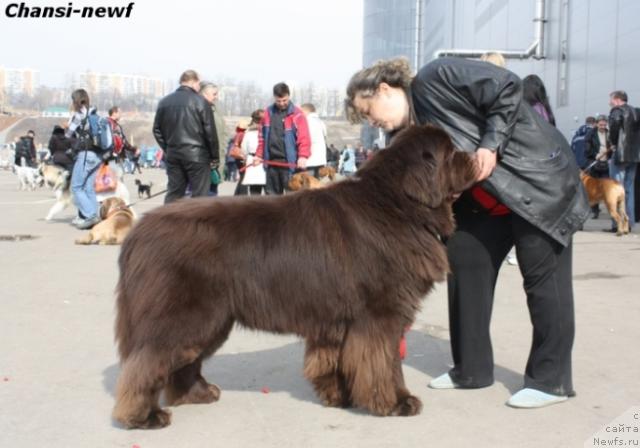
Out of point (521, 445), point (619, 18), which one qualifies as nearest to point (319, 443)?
point (521, 445)

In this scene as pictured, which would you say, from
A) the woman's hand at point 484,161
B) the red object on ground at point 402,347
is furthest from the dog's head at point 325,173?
the woman's hand at point 484,161

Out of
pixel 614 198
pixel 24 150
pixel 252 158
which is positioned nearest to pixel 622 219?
pixel 614 198

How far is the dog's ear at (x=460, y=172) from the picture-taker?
3873 millimetres

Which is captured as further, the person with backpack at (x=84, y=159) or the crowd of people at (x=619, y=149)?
the crowd of people at (x=619, y=149)

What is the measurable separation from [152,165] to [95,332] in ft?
186

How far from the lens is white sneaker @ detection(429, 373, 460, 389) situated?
4.66 meters

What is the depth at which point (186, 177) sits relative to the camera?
9.99 m

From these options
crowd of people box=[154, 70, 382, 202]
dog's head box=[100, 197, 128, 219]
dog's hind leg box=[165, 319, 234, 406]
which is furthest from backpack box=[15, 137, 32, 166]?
dog's hind leg box=[165, 319, 234, 406]

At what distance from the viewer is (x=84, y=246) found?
11.4 metres

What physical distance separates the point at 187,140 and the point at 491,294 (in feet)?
19.4

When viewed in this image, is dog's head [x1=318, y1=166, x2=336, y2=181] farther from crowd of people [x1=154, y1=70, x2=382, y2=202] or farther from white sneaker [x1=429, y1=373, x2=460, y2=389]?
white sneaker [x1=429, y1=373, x2=460, y2=389]

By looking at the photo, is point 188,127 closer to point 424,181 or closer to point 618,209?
point 424,181

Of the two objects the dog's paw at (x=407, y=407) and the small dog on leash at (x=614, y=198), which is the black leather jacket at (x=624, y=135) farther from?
the dog's paw at (x=407, y=407)

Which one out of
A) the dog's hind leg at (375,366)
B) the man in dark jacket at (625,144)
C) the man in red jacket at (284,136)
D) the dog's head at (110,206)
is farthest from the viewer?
the man in dark jacket at (625,144)
